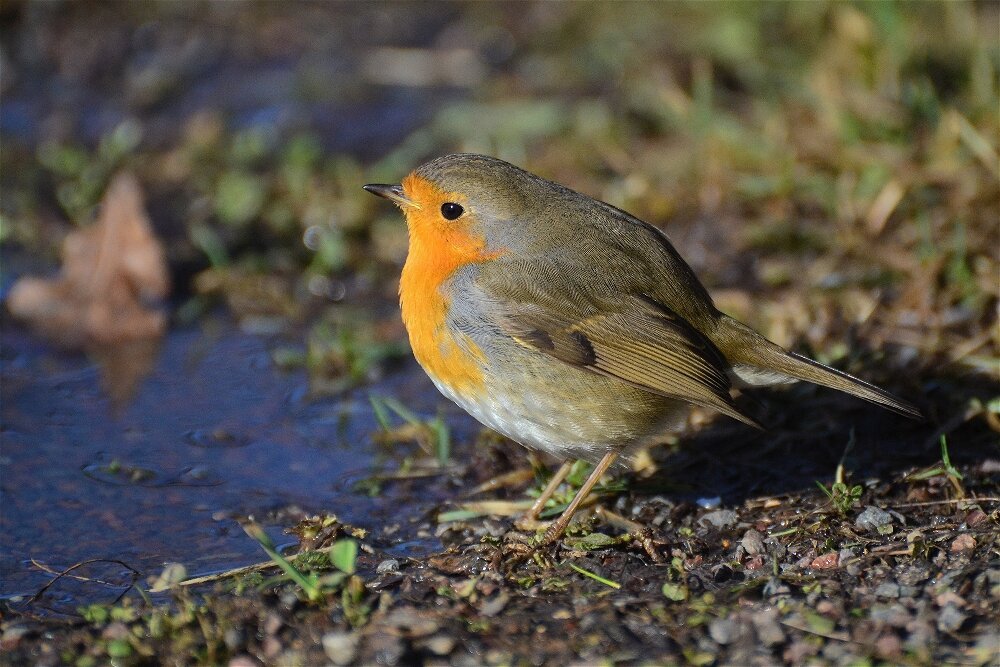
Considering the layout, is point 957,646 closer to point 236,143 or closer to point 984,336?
point 984,336

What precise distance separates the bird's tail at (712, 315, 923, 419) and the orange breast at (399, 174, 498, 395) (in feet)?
2.65

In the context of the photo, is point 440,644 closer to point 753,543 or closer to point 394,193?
point 753,543

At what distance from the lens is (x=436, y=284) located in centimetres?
404

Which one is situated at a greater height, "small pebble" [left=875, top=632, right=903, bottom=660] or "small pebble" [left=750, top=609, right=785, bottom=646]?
"small pebble" [left=875, top=632, right=903, bottom=660]

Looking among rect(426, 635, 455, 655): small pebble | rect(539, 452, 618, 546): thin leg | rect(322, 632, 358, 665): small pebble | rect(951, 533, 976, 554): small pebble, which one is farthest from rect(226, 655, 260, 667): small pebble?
rect(951, 533, 976, 554): small pebble

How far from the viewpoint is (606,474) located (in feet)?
14.4

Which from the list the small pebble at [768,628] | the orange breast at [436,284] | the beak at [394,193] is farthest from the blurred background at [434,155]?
the small pebble at [768,628]

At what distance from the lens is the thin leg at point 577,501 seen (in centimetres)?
381

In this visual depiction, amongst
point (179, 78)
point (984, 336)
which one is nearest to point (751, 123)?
point (984, 336)

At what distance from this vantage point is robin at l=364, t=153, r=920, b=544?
12.6ft

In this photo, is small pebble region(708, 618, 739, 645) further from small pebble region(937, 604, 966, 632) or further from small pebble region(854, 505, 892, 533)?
small pebble region(854, 505, 892, 533)

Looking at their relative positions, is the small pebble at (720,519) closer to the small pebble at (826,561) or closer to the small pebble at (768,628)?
the small pebble at (826,561)

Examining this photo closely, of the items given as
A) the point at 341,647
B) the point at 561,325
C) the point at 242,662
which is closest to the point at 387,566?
the point at 341,647

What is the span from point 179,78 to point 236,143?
1.17 m
